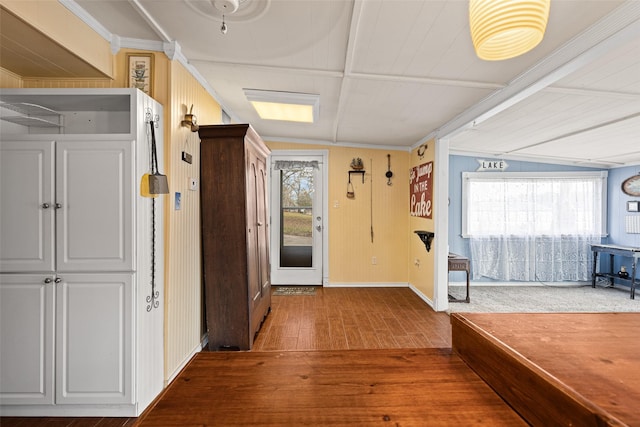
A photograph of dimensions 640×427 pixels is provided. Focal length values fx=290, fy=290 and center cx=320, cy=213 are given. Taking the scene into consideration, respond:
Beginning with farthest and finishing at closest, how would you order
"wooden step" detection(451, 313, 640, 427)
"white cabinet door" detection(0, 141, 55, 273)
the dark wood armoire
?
the dark wood armoire < "white cabinet door" detection(0, 141, 55, 273) < "wooden step" detection(451, 313, 640, 427)

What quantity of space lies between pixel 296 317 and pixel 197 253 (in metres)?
1.52

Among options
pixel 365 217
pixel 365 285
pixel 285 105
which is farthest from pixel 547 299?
pixel 285 105

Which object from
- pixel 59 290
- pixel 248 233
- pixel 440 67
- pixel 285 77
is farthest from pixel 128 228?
pixel 440 67

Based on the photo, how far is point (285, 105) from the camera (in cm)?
309

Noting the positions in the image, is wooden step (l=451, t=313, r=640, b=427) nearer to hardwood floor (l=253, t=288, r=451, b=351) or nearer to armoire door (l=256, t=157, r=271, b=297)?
hardwood floor (l=253, t=288, r=451, b=351)

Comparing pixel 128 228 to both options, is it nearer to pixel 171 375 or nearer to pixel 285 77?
pixel 171 375

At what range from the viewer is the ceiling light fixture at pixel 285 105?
283cm

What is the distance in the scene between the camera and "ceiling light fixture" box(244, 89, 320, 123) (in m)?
2.83

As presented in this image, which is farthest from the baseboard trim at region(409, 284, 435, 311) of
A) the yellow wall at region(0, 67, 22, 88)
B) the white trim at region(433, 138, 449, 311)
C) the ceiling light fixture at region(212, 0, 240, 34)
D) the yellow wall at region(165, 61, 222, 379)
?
the yellow wall at region(0, 67, 22, 88)

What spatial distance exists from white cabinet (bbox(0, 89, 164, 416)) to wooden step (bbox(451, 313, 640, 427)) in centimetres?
185

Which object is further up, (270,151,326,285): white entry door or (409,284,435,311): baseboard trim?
(270,151,326,285): white entry door

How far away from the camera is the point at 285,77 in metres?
2.48

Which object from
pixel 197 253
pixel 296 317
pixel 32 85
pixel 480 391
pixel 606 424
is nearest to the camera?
pixel 606 424

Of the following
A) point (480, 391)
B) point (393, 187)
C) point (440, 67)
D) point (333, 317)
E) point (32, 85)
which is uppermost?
point (440, 67)
